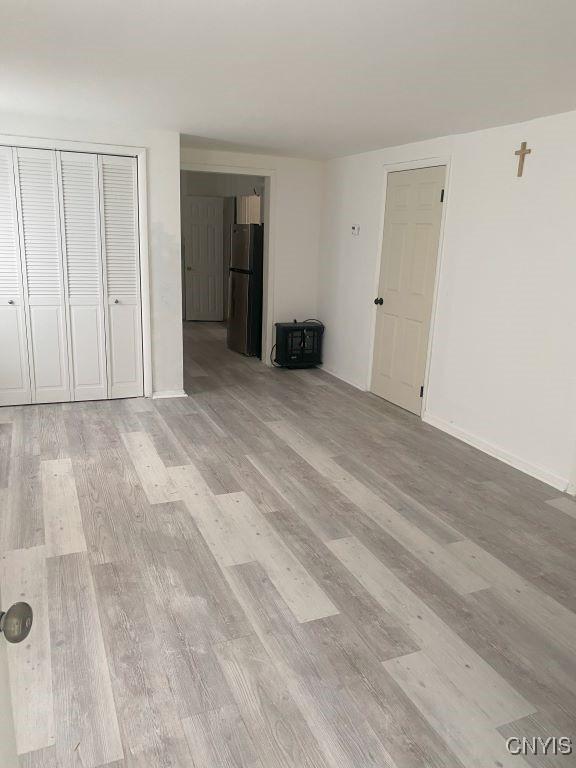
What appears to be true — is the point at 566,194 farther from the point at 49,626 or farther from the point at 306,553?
the point at 49,626

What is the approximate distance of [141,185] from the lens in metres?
4.71

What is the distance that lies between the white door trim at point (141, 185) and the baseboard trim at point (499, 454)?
8.38ft

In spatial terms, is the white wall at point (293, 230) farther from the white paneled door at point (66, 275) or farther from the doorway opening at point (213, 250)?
the white paneled door at point (66, 275)

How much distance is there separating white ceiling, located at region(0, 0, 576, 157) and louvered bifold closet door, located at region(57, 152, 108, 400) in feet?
1.64

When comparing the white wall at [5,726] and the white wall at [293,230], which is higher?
the white wall at [293,230]

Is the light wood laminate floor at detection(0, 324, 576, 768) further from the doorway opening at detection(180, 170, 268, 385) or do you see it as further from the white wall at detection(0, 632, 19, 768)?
the doorway opening at detection(180, 170, 268, 385)

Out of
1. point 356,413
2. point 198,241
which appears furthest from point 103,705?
point 198,241

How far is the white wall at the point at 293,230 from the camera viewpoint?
6.08m

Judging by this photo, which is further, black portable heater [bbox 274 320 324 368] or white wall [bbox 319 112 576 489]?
black portable heater [bbox 274 320 324 368]

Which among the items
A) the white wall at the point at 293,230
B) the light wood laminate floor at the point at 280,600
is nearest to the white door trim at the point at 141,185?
the light wood laminate floor at the point at 280,600

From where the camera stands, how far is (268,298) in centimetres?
650

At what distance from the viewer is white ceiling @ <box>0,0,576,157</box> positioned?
6.81 ft

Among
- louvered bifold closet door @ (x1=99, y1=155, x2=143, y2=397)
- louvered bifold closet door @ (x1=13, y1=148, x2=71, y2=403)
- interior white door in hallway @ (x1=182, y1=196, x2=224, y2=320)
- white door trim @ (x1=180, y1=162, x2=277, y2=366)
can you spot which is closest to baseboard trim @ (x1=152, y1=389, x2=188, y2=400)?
louvered bifold closet door @ (x1=99, y1=155, x2=143, y2=397)

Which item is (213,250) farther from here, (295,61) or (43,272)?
(295,61)
